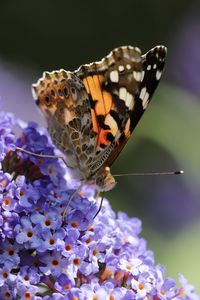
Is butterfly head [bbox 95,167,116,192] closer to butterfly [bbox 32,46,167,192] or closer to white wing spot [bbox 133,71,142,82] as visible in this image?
butterfly [bbox 32,46,167,192]

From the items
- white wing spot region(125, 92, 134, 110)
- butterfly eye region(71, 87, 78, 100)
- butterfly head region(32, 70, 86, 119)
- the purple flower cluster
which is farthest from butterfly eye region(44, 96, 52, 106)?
white wing spot region(125, 92, 134, 110)

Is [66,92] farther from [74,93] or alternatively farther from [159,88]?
[159,88]

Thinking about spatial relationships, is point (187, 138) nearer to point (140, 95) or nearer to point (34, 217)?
point (140, 95)

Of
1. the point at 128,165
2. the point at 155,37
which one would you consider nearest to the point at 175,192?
the point at 128,165

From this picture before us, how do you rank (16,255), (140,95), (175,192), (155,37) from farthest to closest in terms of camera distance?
(155,37)
(175,192)
(140,95)
(16,255)

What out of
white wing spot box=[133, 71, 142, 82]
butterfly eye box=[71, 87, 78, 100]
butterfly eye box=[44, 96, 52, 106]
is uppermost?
white wing spot box=[133, 71, 142, 82]

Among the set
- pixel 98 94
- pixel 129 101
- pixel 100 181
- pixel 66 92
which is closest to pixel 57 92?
pixel 66 92
